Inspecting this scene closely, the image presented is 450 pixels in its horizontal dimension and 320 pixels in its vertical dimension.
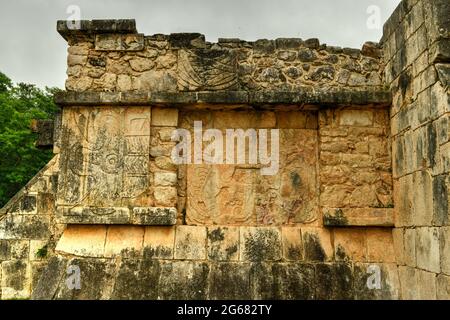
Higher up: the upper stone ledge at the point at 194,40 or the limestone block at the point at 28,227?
the upper stone ledge at the point at 194,40

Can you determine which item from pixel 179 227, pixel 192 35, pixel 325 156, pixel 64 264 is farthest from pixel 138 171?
pixel 325 156

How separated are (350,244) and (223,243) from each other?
4.63ft

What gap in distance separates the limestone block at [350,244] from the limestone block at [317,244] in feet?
0.27

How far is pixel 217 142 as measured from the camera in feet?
16.4

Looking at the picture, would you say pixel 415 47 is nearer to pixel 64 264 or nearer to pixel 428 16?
pixel 428 16

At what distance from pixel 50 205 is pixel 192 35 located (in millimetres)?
3001

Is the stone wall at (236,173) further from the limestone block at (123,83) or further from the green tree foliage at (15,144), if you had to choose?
the green tree foliage at (15,144)

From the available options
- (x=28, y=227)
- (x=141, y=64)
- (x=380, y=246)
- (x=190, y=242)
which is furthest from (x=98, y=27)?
(x=380, y=246)

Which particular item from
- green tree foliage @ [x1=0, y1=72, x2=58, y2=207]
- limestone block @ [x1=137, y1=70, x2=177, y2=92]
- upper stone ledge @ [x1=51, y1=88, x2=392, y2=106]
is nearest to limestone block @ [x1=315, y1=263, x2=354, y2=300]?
upper stone ledge @ [x1=51, y1=88, x2=392, y2=106]

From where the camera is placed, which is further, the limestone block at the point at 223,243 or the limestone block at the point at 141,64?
the limestone block at the point at 141,64

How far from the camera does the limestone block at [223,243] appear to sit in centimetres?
462

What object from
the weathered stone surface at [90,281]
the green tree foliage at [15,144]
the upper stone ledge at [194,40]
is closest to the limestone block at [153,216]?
the weathered stone surface at [90,281]

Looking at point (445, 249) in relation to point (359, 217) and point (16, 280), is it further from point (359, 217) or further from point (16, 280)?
point (16, 280)
